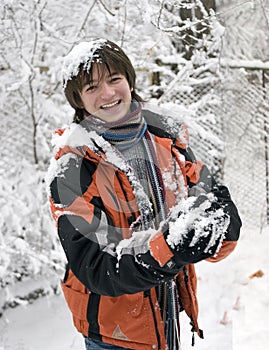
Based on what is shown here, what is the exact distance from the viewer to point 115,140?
160 centimetres

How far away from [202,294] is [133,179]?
2.76m

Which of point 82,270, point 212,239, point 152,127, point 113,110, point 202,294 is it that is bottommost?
point 202,294

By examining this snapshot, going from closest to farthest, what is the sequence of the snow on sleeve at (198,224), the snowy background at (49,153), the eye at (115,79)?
the snow on sleeve at (198,224) → the eye at (115,79) → the snowy background at (49,153)

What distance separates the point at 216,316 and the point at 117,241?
2469 mm

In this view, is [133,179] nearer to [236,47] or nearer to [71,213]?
[71,213]

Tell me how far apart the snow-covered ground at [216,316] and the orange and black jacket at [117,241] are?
174cm

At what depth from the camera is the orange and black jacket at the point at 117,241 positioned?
125 cm

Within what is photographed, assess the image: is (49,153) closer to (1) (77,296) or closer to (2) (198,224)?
(1) (77,296)

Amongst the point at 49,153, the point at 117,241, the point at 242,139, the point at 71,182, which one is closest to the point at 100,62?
the point at 71,182

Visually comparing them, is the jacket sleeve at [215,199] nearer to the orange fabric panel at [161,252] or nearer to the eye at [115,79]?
the orange fabric panel at [161,252]

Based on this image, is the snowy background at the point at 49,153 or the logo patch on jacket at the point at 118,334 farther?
the snowy background at the point at 49,153

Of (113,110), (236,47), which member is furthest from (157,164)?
(236,47)

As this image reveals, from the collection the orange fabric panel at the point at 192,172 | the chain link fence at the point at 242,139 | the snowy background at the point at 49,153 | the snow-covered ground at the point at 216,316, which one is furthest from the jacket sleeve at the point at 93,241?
the chain link fence at the point at 242,139

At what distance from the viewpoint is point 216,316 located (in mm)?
3605
